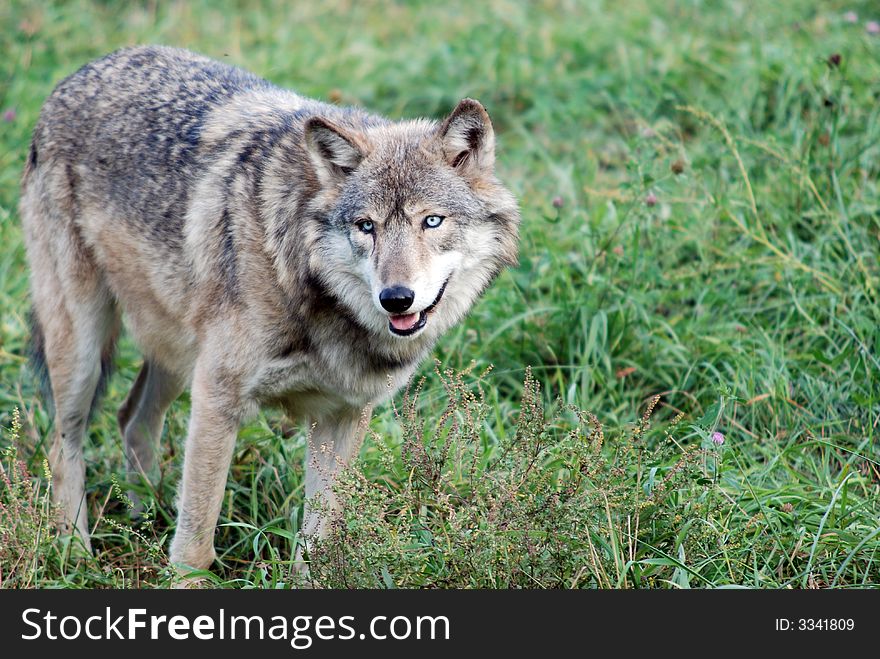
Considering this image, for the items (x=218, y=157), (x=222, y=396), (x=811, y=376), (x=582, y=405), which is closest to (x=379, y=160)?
(x=218, y=157)

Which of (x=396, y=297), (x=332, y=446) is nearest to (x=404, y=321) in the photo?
(x=396, y=297)

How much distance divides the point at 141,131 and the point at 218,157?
0.50m

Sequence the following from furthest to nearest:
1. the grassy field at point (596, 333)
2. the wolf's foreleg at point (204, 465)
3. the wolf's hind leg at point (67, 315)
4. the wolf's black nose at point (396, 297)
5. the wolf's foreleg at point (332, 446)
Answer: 1. the wolf's hind leg at point (67, 315)
2. the wolf's foreleg at point (332, 446)
3. the wolf's foreleg at point (204, 465)
4. the grassy field at point (596, 333)
5. the wolf's black nose at point (396, 297)

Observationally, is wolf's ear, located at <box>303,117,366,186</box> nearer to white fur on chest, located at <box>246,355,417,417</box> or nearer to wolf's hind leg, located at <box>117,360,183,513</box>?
white fur on chest, located at <box>246,355,417,417</box>

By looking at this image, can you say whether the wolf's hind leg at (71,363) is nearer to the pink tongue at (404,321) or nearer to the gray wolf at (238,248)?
the gray wolf at (238,248)

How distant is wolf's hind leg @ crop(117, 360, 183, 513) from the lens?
4863 millimetres

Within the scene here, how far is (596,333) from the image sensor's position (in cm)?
507

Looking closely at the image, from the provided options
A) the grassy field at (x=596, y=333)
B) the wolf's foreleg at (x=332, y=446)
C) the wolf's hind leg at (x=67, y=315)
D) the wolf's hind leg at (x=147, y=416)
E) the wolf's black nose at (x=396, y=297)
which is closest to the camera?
the wolf's black nose at (x=396, y=297)

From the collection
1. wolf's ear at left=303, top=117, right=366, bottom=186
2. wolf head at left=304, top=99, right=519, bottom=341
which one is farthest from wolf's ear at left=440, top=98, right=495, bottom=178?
wolf's ear at left=303, top=117, right=366, bottom=186

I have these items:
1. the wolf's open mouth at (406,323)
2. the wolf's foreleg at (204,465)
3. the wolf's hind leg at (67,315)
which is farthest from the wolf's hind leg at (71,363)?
the wolf's open mouth at (406,323)

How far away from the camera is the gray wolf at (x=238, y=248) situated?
12.4ft

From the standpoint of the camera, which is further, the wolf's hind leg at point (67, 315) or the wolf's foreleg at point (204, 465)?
the wolf's hind leg at point (67, 315)

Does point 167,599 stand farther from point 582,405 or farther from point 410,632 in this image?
point 582,405

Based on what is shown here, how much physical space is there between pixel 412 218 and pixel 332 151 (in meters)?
0.44
